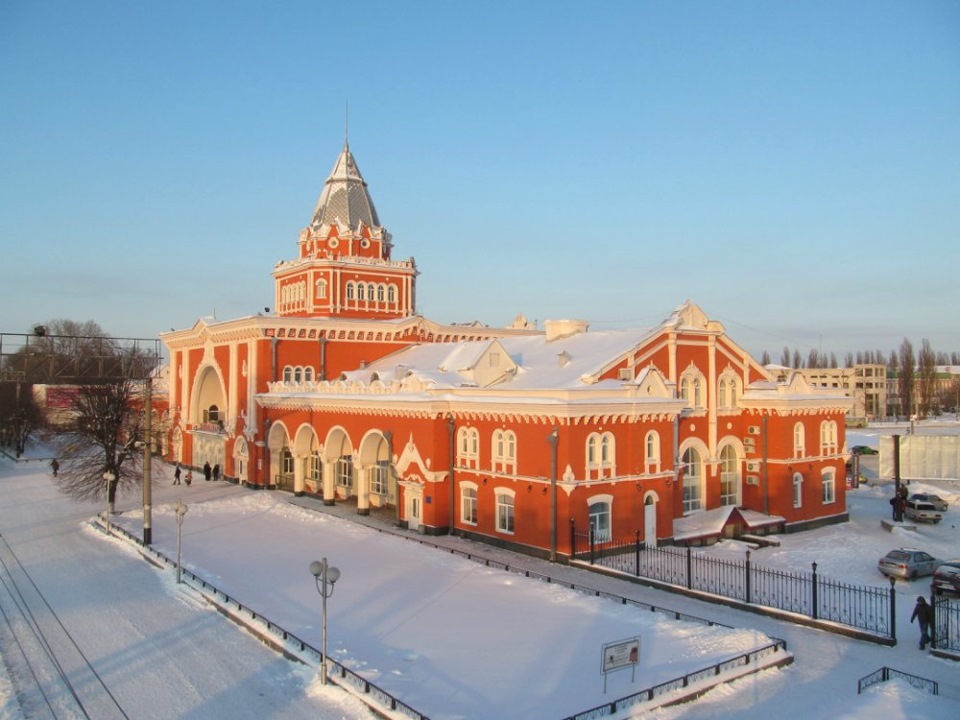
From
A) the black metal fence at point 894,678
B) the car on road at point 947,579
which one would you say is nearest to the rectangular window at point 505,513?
the car on road at point 947,579

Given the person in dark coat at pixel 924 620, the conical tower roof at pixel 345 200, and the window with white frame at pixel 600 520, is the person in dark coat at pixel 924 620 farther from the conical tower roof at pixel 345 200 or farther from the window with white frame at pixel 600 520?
the conical tower roof at pixel 345 200

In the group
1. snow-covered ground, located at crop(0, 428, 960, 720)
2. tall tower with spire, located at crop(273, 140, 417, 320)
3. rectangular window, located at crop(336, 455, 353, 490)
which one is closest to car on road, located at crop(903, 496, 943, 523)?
snow-covered ground, located at crop(0, 428, 960, 720)

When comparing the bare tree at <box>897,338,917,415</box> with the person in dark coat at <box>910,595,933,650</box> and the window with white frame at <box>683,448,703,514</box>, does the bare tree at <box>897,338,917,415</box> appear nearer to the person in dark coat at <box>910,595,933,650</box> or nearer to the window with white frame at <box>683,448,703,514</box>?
the window with white frame at <box>683,448,703,514</box>

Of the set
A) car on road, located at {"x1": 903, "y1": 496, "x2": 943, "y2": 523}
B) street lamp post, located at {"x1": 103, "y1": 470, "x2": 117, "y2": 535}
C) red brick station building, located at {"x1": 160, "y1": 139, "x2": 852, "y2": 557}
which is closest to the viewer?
red brick station building, located at {"x1": 160, "y1": 139, "x2": 852, "y2": 557}

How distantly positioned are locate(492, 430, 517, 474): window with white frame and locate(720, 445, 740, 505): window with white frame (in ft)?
35.9

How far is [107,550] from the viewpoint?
2742 centimetres

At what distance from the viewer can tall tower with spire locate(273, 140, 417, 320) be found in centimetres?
4650

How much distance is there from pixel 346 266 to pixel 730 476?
80.7 feet

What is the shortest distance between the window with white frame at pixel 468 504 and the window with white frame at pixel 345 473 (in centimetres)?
1004

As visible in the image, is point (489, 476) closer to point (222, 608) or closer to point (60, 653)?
point (222, 608)

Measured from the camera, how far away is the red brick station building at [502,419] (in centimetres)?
2742

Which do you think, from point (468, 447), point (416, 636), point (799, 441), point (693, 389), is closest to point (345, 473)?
point (468, 447)

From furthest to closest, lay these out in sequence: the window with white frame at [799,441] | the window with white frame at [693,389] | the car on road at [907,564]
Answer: the window with white frame at [799,441] → the window with white frame at [693,389] → the car on road at [907,564]

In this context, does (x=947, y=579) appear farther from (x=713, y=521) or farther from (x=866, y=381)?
(x=866, y=381)
